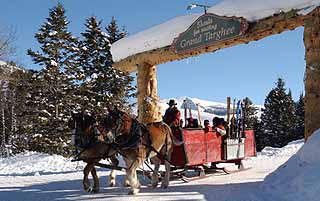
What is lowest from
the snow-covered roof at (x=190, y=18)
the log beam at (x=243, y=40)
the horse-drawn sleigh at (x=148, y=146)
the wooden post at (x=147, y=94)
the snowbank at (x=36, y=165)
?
the snowbank at (x=36, y=165)

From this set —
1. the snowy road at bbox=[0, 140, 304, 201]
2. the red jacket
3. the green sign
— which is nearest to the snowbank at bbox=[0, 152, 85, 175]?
the snowy road at bbox=[0, 140, 304, 201]

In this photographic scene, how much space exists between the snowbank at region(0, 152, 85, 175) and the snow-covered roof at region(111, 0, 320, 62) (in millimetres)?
4598

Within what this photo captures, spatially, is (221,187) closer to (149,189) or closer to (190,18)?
(149,189)

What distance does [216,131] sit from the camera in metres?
12.1

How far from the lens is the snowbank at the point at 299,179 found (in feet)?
24.7

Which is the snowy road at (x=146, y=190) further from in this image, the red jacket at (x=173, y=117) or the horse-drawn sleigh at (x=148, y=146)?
the red jacket at (x=173, y=117)

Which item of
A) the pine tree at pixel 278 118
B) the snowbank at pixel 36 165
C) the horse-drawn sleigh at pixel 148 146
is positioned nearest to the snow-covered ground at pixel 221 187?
the horse-drawn sleigh at pixel 148 146

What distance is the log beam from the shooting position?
9.56 m

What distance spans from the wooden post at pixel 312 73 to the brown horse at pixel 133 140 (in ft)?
11.0

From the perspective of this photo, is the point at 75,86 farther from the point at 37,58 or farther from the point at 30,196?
the point at 30,196

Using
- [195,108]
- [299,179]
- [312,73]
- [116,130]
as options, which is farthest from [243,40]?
[195,108]

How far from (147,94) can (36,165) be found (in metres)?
6.32

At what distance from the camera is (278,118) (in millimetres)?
42562

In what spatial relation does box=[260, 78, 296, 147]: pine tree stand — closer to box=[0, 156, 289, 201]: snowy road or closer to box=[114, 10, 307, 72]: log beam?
box=[114, 10, 307, 72]: log beam
